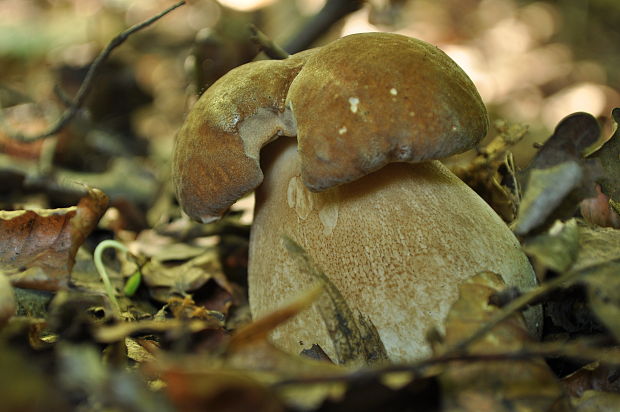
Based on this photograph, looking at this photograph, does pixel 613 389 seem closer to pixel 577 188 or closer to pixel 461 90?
pixel 577 188

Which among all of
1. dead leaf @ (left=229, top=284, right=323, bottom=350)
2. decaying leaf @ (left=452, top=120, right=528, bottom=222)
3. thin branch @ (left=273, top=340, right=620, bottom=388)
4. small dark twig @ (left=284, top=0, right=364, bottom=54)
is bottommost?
decaying leaf @ (left=452, top=120, right=528, bottom=222)

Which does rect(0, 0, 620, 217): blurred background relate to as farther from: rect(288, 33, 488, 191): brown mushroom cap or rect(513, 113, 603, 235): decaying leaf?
rect(513, 113, 603, 235): decaying leaf

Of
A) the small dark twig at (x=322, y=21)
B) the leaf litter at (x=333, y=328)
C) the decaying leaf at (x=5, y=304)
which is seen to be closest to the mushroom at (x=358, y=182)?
the leaf litter at (x=333, y=328)

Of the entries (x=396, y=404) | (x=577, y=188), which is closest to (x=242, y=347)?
(x=396, y=404)

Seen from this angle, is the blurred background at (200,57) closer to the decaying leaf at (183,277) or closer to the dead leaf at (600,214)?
the decaying leaf at (183,277)

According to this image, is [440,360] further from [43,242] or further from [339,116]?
[43,242]

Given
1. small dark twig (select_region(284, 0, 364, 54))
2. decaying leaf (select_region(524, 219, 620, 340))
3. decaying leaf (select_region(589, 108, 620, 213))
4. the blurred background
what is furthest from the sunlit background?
decaying leaf (select_region(524, 219, 620, 340))
